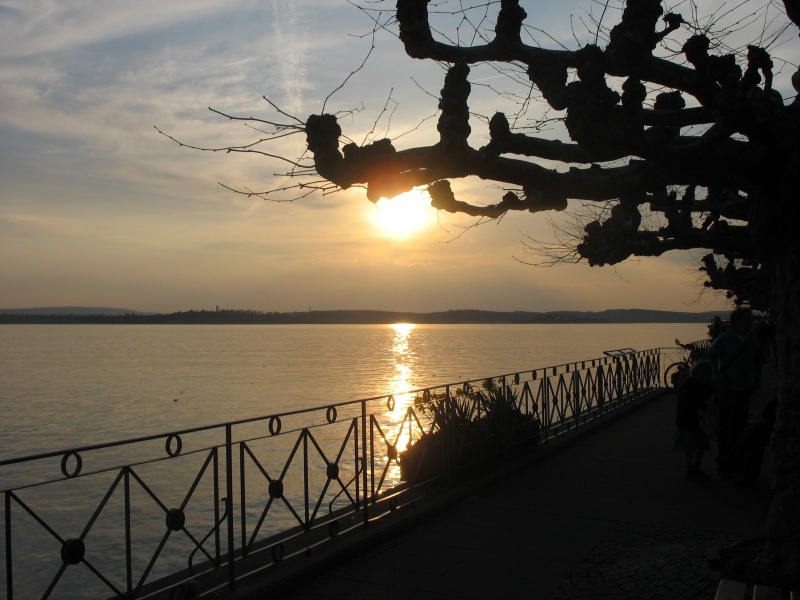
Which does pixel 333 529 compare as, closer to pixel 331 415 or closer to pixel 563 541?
pixel 331 415

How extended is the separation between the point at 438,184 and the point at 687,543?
359cm

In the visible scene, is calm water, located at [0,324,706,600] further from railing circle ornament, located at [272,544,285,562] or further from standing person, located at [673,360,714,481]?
standing person, located at [673,360,714,481]

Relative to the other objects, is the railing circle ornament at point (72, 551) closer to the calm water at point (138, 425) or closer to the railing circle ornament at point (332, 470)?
the calm water at point (138, 425)

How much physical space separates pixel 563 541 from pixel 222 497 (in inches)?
296

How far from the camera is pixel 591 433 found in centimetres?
1247

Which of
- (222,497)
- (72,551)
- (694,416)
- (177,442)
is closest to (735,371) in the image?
(694,416)

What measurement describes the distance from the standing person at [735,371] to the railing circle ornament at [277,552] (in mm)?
5851

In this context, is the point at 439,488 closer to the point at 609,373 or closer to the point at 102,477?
the point at 609,373

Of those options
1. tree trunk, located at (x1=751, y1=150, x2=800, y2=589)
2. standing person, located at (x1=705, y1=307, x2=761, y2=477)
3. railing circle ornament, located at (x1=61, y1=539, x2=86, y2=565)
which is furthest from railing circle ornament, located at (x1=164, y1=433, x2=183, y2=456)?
standing person, located at (x1=705, y1=307, x2=761, y2=477)

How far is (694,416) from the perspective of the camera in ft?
29.6

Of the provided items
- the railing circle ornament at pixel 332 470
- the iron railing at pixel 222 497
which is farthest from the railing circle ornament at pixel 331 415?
the railing circle ornament at pixel 332 470

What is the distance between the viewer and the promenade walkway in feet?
16.8

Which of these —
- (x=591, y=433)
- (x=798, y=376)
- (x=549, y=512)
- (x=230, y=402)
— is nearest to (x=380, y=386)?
(x=230, y=402)

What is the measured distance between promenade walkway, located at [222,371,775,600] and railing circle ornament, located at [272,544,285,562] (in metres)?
0.23
